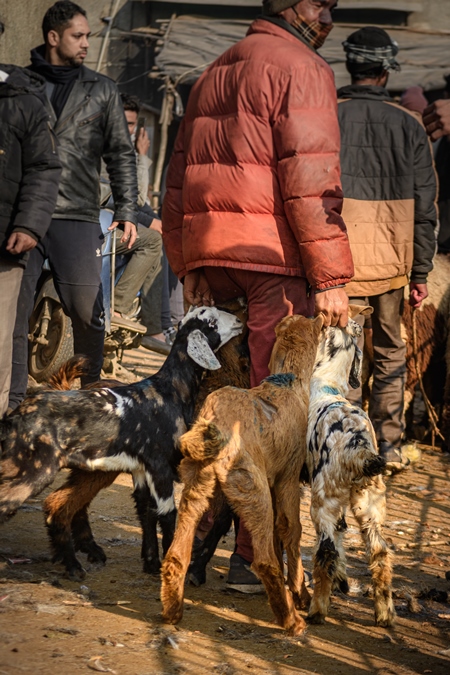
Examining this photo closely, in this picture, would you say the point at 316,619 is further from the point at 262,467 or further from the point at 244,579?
the point at 262,467

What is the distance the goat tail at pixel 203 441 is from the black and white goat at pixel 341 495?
610 mm

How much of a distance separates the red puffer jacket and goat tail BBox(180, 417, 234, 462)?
37.9 inches

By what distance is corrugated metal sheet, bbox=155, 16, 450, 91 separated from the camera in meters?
14.4

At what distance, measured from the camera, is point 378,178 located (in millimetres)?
6652

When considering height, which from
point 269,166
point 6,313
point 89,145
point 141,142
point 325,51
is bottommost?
point 6,313

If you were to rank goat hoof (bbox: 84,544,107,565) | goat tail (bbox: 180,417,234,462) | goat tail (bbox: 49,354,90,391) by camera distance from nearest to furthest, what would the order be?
goat tail (bbox: 180,417,234,462)
goat hoof (bbox: 84,544,107,565)
goat tail (bbox: 49,354,90,391)

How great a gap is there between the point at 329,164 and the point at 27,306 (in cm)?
243

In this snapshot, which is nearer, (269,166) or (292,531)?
(292,531)

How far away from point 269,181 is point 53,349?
4.32 m

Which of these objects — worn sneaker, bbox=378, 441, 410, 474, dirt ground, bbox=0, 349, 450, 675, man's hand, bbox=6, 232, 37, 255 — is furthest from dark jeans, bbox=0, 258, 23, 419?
worn sneaker, bbox=378, 441, 410, 474

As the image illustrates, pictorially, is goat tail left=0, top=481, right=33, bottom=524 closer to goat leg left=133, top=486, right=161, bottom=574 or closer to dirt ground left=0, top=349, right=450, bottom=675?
dirt ground left=0, top=349, right=450, bottom=675

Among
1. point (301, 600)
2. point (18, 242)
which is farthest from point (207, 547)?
point (18, 242)

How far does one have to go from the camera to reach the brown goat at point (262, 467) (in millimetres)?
3762

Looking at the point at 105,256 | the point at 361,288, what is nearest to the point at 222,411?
the point at 361,288
